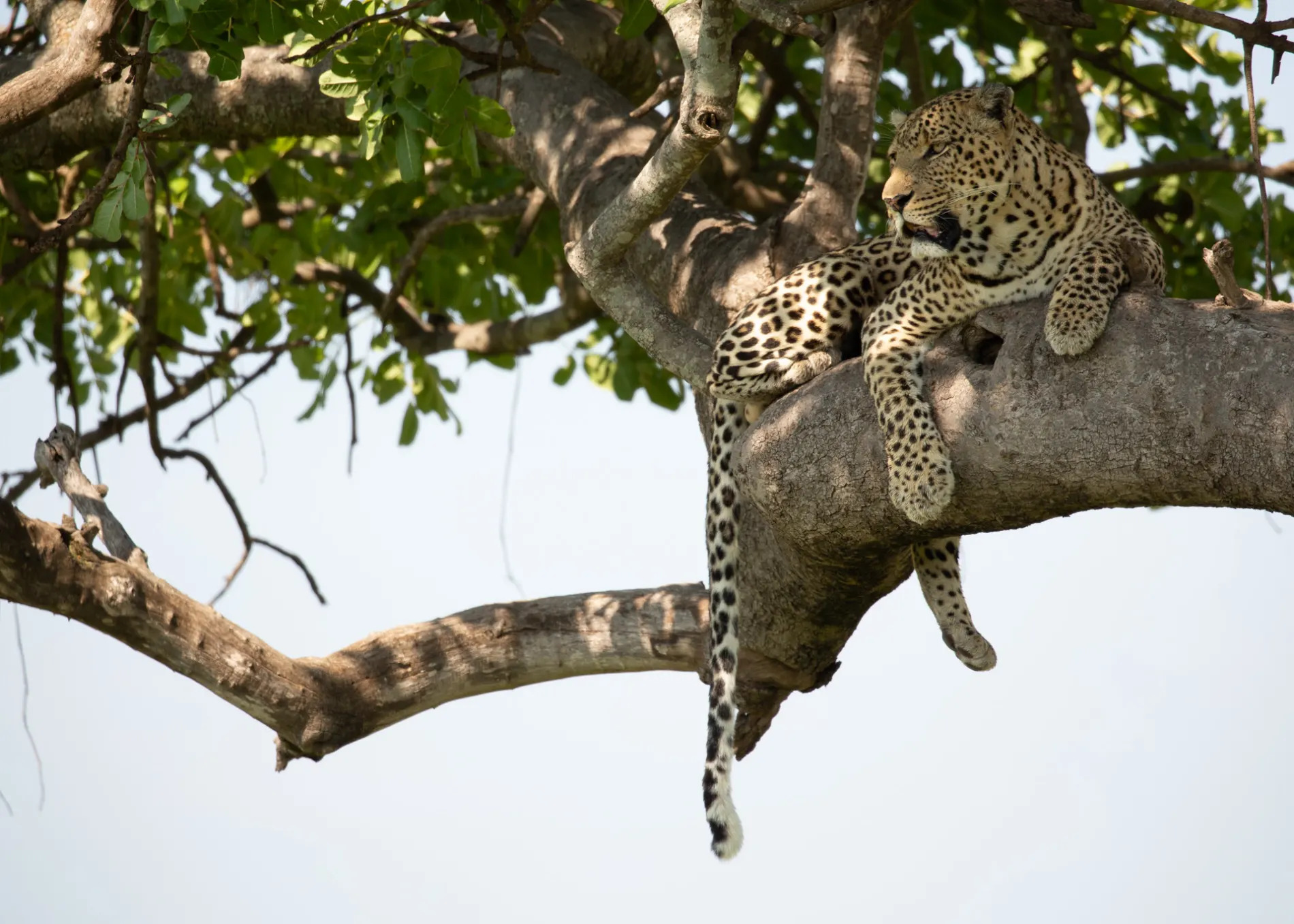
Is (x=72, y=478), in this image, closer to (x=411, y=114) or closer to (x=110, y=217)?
(x=110, y=217)

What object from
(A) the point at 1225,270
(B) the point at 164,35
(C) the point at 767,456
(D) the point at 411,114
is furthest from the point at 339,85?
(A) the point at 1225,270

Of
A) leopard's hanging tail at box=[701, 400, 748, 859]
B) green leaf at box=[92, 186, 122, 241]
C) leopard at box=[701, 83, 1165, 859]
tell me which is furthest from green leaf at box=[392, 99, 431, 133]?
leopard's hanging tail at box=[701, 400, 748, 859]

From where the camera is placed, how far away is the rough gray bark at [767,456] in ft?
10.6

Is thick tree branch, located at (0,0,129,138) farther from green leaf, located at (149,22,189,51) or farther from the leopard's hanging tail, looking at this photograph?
the leopard's hanging tail

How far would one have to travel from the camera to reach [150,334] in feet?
23.4

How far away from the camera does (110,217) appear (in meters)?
4.61

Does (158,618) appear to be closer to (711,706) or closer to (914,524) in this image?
(711,706)

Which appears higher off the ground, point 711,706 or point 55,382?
point 55,382

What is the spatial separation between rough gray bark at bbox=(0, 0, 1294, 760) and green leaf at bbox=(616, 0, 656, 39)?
0.46 meters

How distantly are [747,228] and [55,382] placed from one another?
11.6 feet

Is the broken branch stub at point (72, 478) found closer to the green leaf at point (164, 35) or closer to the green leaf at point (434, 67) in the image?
the green leaf at point (164, 35)

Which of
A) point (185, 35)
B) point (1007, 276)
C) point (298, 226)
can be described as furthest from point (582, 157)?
point (298, 226)

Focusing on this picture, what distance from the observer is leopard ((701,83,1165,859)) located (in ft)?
14.9

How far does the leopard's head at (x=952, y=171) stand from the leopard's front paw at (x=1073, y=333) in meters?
1.20
